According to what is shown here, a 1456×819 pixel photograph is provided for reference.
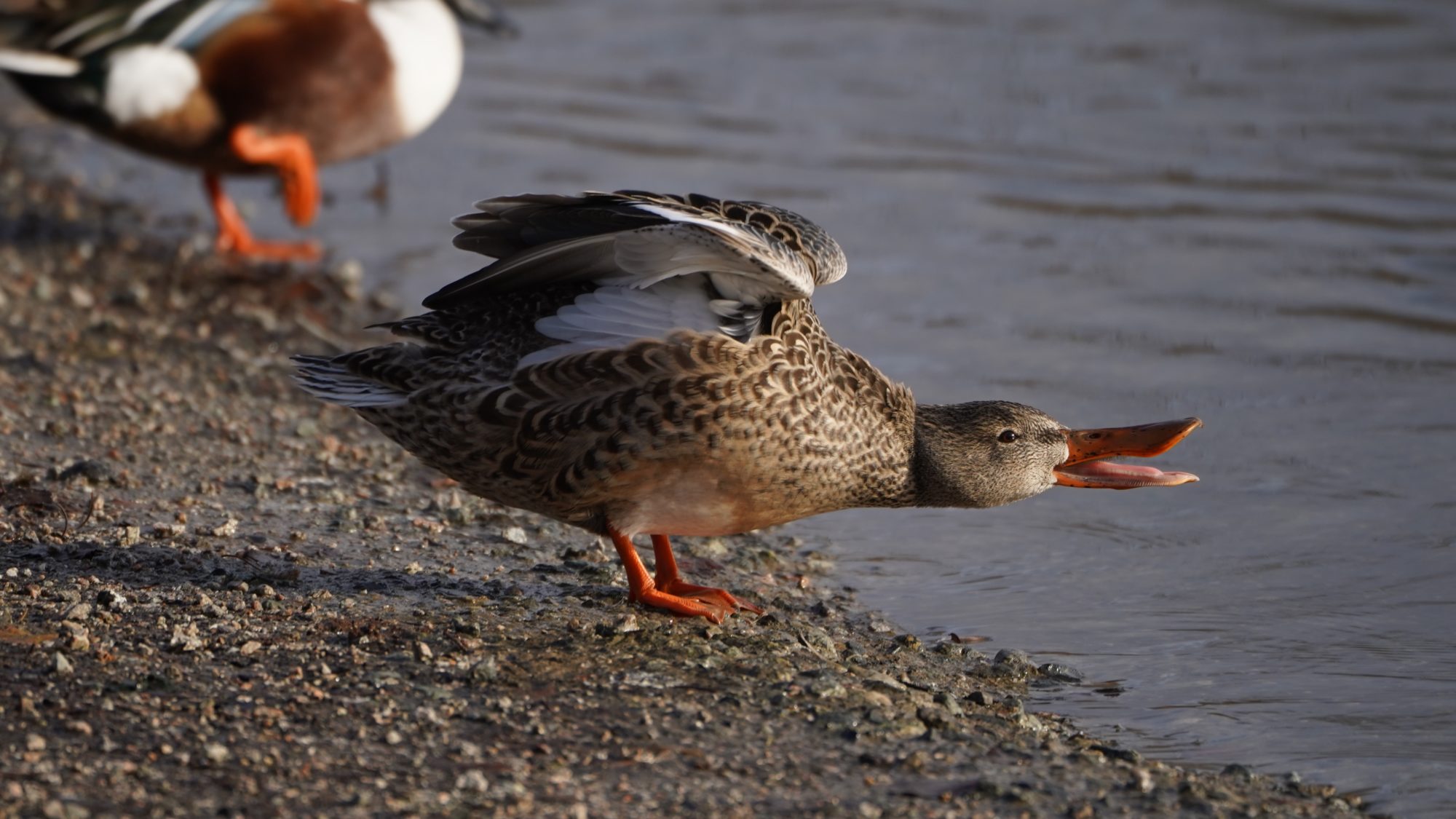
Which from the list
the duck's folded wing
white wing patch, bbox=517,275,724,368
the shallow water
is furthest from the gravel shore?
the duck's folded wing

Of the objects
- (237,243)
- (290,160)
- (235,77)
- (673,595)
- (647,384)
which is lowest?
(673,595)

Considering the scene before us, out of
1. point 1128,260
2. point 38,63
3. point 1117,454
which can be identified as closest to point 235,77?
point 38,63

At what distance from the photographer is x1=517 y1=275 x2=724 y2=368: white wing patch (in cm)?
454

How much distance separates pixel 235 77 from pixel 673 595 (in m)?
4.58

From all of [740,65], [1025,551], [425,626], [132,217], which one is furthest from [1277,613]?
[740,65]

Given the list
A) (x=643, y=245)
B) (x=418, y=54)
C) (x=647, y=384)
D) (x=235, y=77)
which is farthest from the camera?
(x=418, y=54)

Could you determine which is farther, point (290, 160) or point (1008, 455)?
point (290, 160)

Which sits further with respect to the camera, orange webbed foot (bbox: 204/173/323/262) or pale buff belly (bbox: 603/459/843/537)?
orange webbed foot (bbox: 204/173/323/262)

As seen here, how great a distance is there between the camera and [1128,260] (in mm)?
8562

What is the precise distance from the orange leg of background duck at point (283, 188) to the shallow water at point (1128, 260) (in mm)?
353

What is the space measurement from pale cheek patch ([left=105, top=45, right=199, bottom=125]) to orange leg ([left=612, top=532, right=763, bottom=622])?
450 centimetres

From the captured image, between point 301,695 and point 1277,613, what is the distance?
2.92 meters

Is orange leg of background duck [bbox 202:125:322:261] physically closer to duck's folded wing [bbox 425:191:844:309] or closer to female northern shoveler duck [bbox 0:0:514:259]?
female northern shoveler duck [bbox 0:0:514:259]

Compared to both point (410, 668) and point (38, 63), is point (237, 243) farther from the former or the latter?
point (410, 668)
